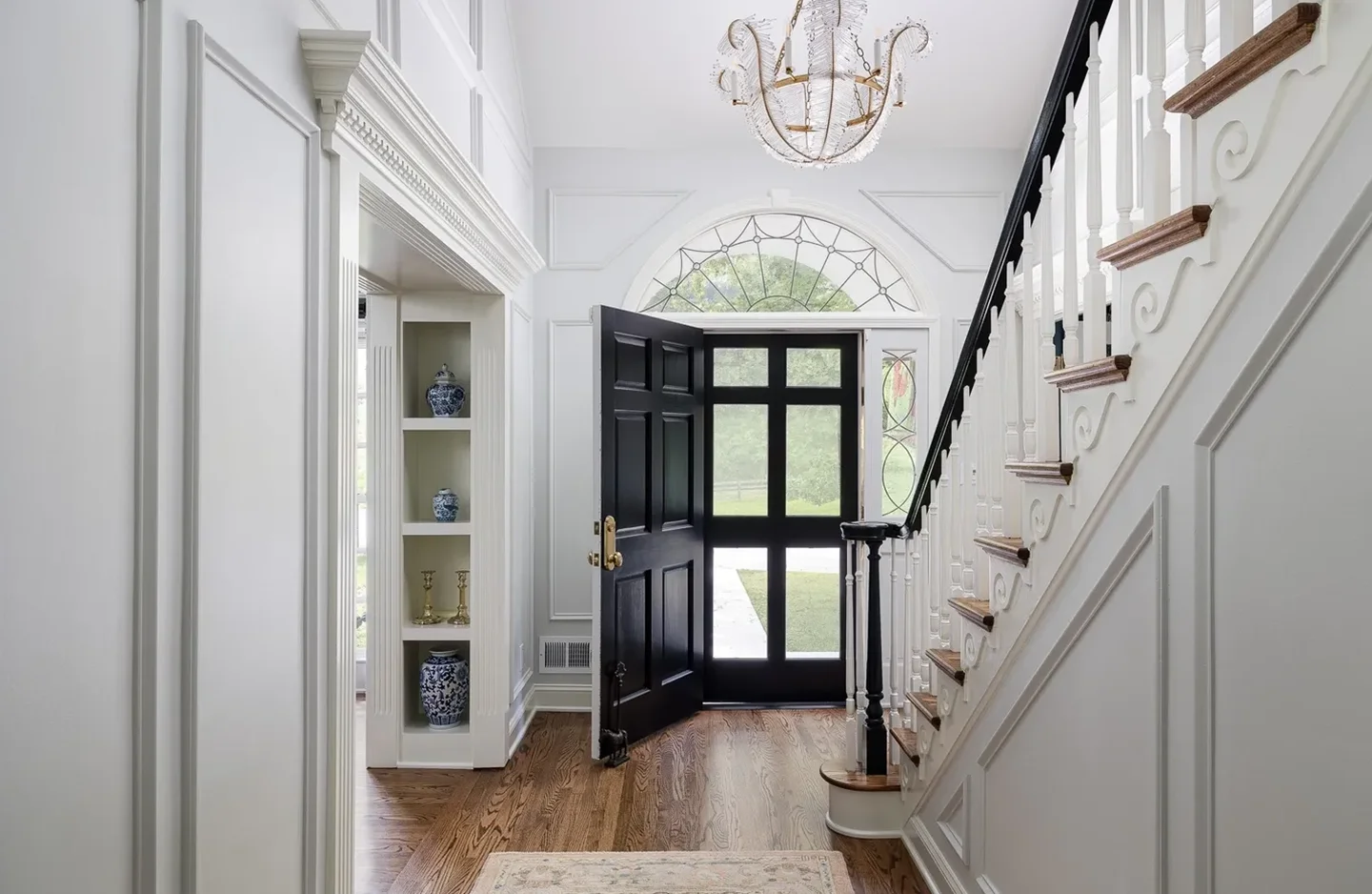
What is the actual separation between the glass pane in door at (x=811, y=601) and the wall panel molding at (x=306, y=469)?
10.1 feet

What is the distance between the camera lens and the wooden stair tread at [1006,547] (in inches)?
73.5

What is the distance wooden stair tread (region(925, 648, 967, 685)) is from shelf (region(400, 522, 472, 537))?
2059mm

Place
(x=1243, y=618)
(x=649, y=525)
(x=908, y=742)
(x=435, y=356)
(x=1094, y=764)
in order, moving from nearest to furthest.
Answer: (x=1243, y=618) < (x=1094, y=764) < (x=908, y=742) < (x=435, y=356) < (x=649, y=525)

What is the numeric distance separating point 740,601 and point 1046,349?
122 inches

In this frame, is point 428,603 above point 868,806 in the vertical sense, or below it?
above

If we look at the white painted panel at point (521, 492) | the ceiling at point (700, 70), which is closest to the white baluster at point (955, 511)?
the white painted panel at point (521, 492)

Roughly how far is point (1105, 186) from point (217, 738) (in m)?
3.78

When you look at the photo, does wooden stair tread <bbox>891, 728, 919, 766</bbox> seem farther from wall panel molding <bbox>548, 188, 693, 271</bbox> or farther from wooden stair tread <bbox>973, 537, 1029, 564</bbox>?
wall panel molding <bbox>548, 188, 693, 271</bbox>

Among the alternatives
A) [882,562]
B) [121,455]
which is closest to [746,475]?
[882,562]

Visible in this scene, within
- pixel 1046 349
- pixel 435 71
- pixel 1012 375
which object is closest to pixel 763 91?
Answer: pixel 435 71

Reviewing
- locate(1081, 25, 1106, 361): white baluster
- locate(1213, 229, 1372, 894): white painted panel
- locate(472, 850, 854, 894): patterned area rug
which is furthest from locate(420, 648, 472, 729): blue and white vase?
locate(1213, 229, 1372, 894): white painted panel

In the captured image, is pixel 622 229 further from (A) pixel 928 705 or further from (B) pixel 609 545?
(A) pixel 928 705

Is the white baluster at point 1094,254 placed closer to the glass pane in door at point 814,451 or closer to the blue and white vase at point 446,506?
the blue and white vase at point 446,506

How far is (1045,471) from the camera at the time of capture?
174 centimetres
